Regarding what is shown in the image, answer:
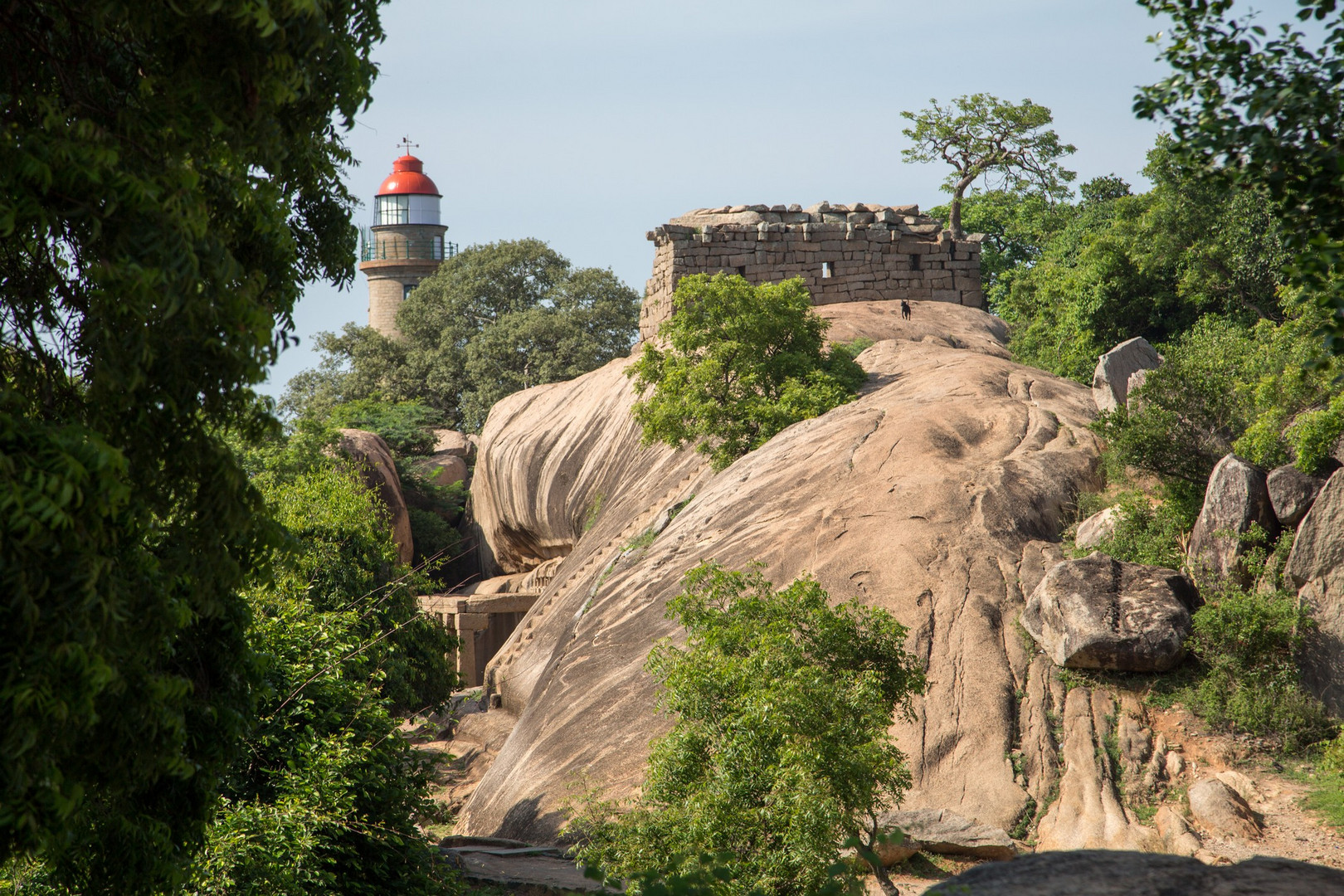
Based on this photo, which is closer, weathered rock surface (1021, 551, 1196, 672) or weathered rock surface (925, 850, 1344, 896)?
weathered rock surface (925, 850, 1344, 896)

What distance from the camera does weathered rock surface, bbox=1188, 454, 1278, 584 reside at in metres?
12.8

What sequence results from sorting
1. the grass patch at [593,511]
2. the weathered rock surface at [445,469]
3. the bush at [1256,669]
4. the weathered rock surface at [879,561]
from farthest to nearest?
the weathered rock surface at [445,469], the grass patch at [593,511], the weathered rock surface at [879,561], the bush at [1256,669]

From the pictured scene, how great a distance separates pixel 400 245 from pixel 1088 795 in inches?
1735

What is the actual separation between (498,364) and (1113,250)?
22.6m

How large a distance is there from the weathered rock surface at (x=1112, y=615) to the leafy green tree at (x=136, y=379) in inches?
352

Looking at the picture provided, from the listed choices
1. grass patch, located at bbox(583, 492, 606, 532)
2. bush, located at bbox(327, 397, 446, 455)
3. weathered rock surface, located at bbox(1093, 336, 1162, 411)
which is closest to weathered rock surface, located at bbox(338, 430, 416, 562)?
bush, located at bbox(327, 397, 446, 455)

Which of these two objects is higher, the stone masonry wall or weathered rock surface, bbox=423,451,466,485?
the stone masonry wall

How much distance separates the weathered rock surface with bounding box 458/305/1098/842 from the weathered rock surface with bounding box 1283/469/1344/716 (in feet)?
9.23

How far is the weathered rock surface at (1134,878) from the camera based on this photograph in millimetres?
4352

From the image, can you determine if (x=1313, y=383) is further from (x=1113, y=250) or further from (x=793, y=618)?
(x=1113, y=250)

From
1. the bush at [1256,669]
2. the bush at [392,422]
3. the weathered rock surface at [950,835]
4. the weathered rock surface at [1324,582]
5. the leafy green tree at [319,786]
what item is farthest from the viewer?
the bush at [392,422]

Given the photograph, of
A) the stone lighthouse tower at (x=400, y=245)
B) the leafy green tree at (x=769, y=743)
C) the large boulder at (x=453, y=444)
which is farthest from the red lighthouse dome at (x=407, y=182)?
the leafy green tree at (x=769, y=743)

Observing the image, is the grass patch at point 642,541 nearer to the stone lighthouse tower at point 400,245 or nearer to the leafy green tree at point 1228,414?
the leafy green tree at point 1228,414

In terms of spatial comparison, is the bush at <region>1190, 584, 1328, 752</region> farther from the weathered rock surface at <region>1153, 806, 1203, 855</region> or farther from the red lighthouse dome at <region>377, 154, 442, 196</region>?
the red lighthouse dome at <region>377, 154, 442, 196</region>
